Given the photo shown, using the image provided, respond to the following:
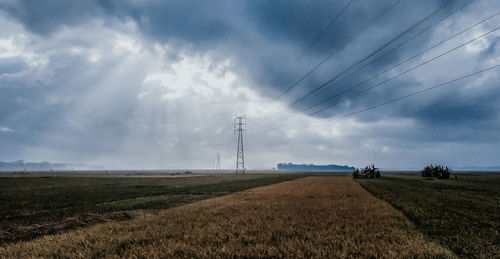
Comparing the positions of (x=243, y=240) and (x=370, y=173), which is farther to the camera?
(x=370, y=173)

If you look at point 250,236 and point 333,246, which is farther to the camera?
point 250,236

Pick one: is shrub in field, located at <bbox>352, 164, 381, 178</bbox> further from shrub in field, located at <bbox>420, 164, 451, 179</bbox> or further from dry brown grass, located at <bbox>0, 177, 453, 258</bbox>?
dry brown grass, located at <bbox>0, 177, 453, 258</bbox>

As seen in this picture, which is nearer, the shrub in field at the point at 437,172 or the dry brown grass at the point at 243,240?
the dry brown grass at the point at 243,240

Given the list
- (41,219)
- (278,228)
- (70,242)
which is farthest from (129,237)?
(41,219)

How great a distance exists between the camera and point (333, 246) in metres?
8.00

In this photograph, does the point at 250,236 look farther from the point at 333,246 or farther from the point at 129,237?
the point at 129,237

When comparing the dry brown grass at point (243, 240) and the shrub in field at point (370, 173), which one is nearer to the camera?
the dry brown grass at point (243, 240)

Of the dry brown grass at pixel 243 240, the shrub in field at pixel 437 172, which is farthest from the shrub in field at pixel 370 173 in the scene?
the dry brown grass at pixel 243 240

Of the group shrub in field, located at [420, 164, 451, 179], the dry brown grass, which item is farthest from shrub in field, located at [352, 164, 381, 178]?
the dry brown grass

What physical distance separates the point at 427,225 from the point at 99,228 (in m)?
17.1

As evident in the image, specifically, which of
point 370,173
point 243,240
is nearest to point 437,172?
point 370,173

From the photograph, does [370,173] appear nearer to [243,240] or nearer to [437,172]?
[437,172]

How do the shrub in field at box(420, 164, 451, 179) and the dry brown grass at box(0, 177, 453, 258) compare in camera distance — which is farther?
the shrub in field at box(420, 164, 451, 179)

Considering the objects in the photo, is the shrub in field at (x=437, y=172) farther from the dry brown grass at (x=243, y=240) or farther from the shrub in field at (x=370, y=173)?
the dry brown grass at (x=243, y=240)
